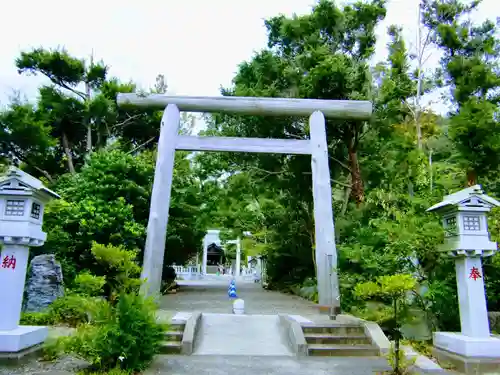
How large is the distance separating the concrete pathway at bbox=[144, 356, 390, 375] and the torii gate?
9.85ft

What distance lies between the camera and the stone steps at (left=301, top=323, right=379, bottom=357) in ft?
20.4

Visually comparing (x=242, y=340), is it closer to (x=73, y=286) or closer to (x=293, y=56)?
(x=73, y=286)

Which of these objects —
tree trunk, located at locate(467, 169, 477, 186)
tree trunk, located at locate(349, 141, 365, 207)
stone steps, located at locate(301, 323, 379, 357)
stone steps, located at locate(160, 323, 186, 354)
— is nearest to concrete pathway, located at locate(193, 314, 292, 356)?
stone steps, located at locate(160, 323, 186, 354)

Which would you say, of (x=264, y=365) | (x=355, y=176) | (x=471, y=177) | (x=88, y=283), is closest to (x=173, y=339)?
(x=264, y=365)

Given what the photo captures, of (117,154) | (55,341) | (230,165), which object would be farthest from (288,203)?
(55,341)

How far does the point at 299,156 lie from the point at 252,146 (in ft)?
11.7

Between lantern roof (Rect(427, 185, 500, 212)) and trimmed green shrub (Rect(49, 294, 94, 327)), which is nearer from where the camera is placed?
lantern roof (Rect(427, 185, 500, 212))

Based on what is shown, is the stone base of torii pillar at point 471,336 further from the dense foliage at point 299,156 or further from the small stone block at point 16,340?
the small stone block at point 16,340

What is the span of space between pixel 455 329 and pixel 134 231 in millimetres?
7020

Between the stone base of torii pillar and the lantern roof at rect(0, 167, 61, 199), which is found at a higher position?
the lantern roof at rect(0, 167, 61, 199)

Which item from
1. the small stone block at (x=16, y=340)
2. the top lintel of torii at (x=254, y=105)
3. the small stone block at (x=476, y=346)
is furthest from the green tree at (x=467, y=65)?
the small stone block at (x=16, y=340)

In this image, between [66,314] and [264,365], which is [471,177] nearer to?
[264,365]

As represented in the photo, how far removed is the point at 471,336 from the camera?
5.53 m

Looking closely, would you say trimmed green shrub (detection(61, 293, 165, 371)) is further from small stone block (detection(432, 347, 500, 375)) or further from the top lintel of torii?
the top lintel of torii
